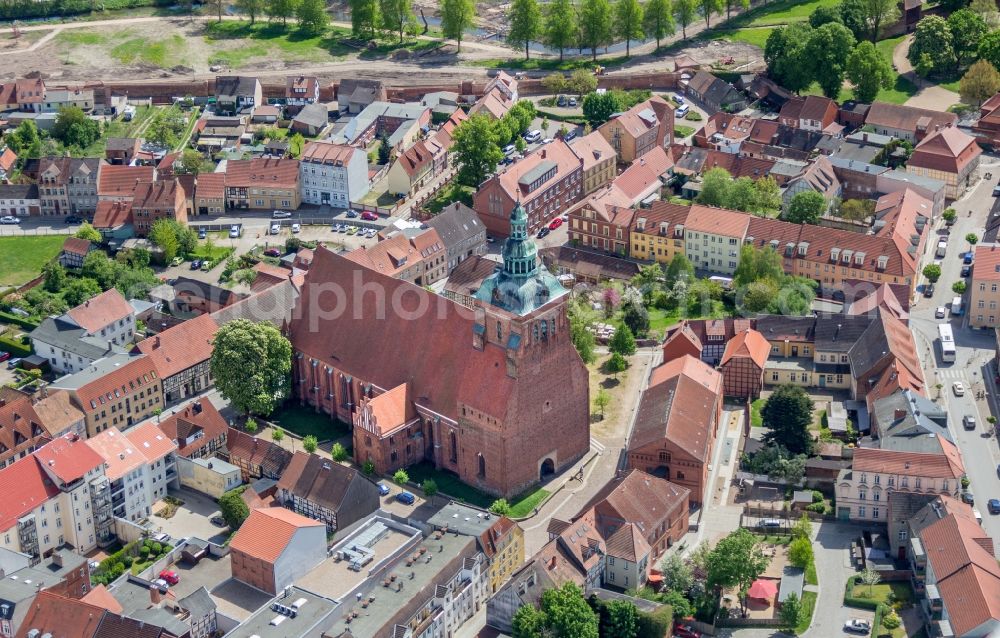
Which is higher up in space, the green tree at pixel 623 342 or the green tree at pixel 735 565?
the green tree at pixel 623 342

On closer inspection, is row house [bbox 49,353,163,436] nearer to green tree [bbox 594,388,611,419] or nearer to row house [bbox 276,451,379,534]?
row house [bbox 276,451,379,534]

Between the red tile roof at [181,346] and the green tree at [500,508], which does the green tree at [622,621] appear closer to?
the green tree at [500,508]

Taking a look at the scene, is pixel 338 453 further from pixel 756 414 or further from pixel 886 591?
pixel 886 591

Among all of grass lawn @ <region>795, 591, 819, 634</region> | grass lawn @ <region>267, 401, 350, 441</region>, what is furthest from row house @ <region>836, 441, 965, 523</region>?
grass lawn @ <region>267, 401, 350, 441</region>

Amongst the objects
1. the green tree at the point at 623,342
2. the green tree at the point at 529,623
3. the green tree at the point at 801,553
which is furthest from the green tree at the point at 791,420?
the green tree at the point at 529,623

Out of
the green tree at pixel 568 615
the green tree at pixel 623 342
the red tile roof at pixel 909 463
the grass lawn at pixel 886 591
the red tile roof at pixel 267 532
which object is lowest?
the grass lawn at pixel 886 591
